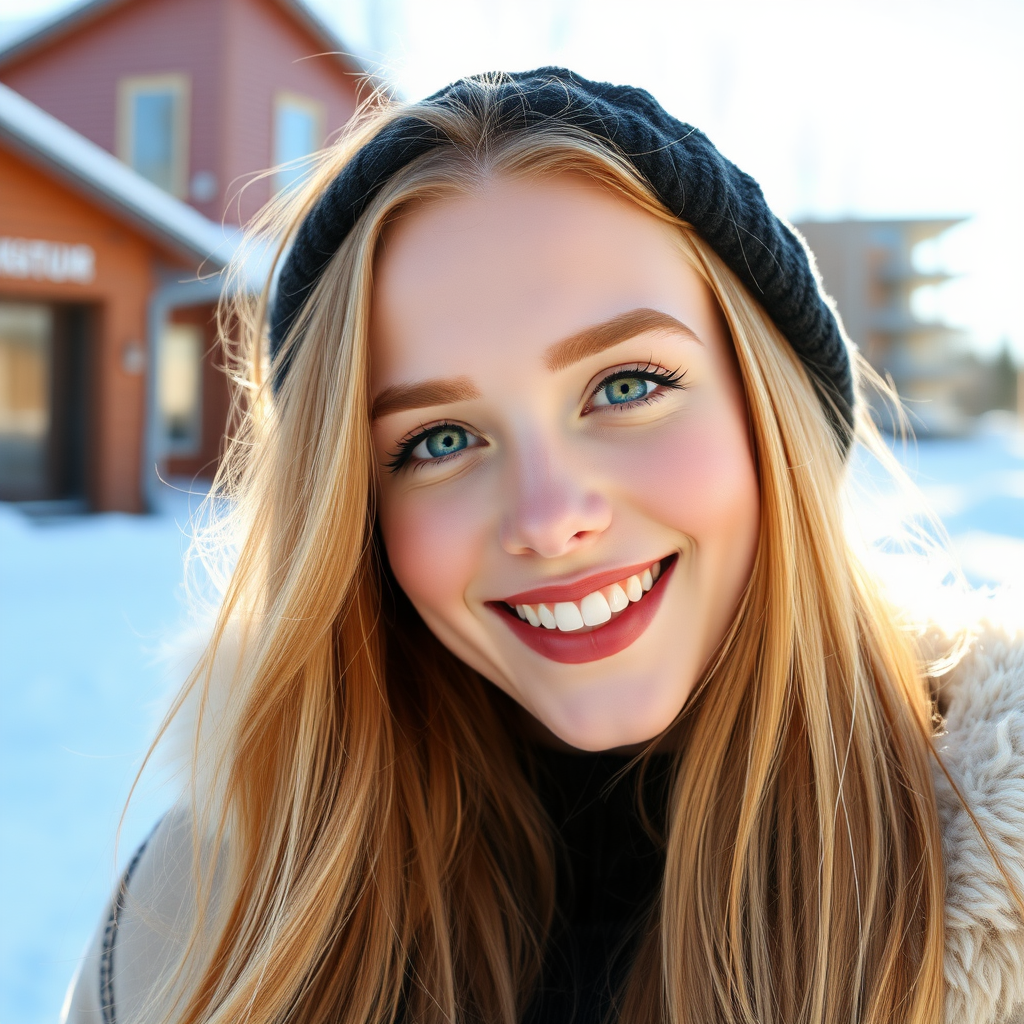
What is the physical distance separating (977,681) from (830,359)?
0.62 m

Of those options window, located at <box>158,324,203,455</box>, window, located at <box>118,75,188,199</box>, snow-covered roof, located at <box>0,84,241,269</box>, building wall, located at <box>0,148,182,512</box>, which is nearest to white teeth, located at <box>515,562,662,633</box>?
snow-covered roof, located at <box>0,84,241,269</box>

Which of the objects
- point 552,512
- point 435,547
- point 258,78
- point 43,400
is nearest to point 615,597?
point 552,512

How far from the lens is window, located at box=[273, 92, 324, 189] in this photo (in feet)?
42.7

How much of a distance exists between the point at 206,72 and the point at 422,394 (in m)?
13.0

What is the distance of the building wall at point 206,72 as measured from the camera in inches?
488

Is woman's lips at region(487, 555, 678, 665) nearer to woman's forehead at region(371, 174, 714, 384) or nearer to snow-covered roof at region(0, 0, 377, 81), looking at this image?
woman's forehead at region(371, 174, 714, 384)

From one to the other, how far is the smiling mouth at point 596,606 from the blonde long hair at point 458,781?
179 millimetres

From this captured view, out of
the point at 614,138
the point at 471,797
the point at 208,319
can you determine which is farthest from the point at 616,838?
the point at 208,319

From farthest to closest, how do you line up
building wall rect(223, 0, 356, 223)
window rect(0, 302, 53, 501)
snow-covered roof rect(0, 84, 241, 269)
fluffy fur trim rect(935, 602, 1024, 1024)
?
building wall rect(223, 0, 356, 223)
window rect(0, 302, 53, 501)
snow-covered roof rect(0, 84, 241, 269)
fluffy fur trim rect(935, 602, 1024, 1024)

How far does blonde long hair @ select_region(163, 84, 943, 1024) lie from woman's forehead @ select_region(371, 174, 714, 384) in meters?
0.04

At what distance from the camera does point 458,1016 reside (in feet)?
4.86

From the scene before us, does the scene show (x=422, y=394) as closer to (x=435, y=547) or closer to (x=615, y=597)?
(x=435, y=547)

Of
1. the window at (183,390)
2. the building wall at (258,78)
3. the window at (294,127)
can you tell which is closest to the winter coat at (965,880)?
the building wall at (258,78)

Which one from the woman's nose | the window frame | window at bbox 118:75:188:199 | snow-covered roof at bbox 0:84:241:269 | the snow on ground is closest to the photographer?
the woman's nose
